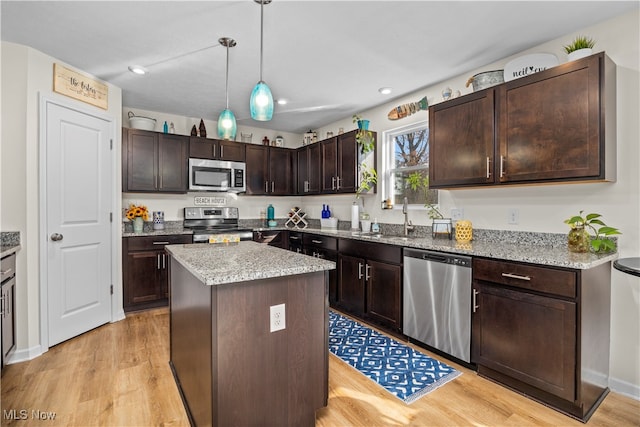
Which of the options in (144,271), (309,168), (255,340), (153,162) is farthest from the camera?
(309,168)

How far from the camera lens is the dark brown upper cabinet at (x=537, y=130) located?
2.01m

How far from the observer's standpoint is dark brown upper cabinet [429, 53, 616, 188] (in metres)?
2.01

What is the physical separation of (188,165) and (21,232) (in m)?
1.99

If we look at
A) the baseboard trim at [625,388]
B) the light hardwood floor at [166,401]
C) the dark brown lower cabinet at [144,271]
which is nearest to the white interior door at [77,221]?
the dark brown lower cabinet at [144,271]

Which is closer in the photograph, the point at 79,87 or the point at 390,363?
the point at 390,363

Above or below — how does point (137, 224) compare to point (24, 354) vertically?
above

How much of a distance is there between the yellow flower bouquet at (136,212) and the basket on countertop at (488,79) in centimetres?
391

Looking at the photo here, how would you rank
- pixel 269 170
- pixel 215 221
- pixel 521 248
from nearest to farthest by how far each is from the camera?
1. pixel 521 248
2. pixel 215 221
3. pixel 269 170

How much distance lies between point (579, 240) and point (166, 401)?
2862 millimetres

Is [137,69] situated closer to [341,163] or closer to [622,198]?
[341,163]

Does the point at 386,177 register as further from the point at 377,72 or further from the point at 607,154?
the point at 607,154

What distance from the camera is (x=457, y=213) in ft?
10.2

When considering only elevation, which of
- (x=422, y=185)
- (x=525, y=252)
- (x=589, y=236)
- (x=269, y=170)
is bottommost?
(x=525, y=252)

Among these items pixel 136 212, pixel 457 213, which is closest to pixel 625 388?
pixel 457 213
